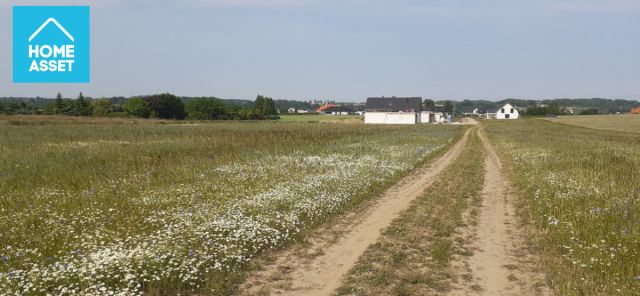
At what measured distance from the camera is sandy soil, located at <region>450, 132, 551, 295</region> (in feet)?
21.5

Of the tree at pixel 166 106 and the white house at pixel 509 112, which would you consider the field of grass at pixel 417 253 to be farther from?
Answer: the white house at pixel 509 112

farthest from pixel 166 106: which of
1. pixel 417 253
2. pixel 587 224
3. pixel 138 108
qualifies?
pixel 587 224

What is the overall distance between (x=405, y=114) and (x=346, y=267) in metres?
105

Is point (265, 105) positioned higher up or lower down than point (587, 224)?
higher up

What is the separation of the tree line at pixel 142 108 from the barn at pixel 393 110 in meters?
46.2

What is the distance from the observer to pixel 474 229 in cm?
984

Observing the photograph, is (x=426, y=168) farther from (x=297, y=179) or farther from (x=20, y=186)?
(x=20, y=186)

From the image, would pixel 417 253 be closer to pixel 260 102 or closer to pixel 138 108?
pixel 138 108

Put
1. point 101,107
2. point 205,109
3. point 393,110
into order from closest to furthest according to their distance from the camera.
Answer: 1. point 101,107
2. point 393,110
3. point 205,109

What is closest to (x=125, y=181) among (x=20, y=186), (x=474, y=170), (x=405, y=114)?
(x=20, y=186)

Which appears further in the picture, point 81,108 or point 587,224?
point 81,108

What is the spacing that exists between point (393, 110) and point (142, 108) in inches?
2961

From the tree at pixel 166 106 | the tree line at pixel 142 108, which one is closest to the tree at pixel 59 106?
the tree line at pixel 142 108

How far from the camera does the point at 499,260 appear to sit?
7781 mm
